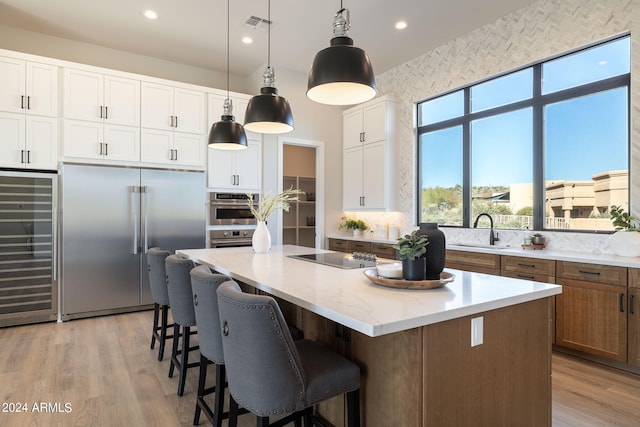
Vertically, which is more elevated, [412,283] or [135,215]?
[135,215]

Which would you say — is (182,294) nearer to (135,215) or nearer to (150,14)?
(135,215)

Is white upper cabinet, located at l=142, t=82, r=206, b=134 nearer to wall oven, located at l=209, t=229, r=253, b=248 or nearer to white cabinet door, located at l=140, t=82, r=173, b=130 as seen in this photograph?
white cabinet door, located at l=140, t=82, r=173, b=130

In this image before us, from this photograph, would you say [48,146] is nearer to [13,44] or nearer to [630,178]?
[13,44]

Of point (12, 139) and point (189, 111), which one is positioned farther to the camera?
point (189, 111)

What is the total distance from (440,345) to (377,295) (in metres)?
0.35

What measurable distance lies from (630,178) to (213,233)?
15.1ft

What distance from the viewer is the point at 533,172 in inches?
157

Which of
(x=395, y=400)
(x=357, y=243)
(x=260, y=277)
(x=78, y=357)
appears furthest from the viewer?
(x=357, y=243)

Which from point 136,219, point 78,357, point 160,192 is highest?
point 160,192

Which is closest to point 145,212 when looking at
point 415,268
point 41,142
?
point 41,142

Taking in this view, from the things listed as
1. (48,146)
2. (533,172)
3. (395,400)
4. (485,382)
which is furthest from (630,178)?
(48,146)

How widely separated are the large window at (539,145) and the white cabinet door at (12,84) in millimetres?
4875


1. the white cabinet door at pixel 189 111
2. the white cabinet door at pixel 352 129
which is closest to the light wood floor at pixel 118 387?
the white cabinet door at pixel 189 111

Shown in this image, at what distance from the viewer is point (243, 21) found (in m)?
4.26
